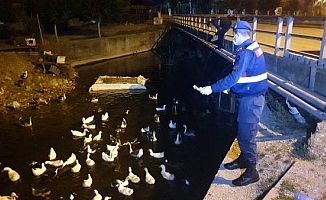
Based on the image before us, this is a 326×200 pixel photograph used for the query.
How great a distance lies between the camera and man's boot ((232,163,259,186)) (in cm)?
505

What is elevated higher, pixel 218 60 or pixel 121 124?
pixel 218 60

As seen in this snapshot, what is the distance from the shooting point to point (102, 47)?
3516 centimetres

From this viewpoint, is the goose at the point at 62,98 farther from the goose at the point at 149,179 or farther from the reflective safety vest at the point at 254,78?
the reflective safety vest at the point at 254,78

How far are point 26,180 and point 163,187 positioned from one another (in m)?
4.74

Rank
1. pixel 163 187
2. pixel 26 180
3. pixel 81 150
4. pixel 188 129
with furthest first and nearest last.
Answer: pixel 188 129
pixel 81 150
pixel 26 180
pixel 163 187

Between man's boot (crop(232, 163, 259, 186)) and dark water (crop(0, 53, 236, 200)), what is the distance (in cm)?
483

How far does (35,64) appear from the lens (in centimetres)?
2512

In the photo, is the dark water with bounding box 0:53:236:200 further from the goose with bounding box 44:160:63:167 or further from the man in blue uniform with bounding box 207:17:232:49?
the man in blue uniform with bounding box 207:17:232:49

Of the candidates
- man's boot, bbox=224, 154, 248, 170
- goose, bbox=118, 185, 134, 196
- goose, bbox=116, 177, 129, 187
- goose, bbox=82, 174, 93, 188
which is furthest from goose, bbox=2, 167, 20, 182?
man's boot, bbox=224, 154, 248, 170

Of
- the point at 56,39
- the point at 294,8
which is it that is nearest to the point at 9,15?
the point at 56,39

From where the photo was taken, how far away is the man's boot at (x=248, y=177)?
5047 millimetres

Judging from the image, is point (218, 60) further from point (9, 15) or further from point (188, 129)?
point (9, 15)

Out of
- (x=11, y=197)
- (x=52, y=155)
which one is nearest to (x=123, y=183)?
(x=11, y=197)

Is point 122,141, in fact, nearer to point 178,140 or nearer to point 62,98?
point 178,140
